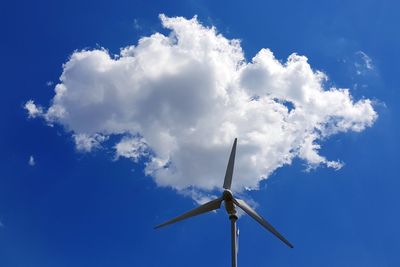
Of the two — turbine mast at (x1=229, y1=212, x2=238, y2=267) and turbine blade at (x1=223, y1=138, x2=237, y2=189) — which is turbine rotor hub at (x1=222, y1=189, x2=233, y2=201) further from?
turbine mast at (x1=229, y1=212, x2=238, y2=267)

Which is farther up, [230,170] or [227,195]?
[230,170]

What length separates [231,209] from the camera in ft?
223

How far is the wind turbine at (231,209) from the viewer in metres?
66.4

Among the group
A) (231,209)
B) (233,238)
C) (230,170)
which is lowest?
(233,238)

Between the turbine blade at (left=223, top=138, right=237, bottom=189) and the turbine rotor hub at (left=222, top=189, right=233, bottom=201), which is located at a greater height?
the turbine blade at (left=223, top=138, right=237, bottom=189)

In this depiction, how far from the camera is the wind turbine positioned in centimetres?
6644

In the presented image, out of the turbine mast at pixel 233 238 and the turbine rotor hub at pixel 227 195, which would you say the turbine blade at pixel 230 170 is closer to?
the turbine rotor hub at pixel 227 195

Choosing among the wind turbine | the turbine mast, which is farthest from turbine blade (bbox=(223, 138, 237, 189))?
the turbine mast

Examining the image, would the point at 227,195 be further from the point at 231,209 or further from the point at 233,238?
the point at 233,238

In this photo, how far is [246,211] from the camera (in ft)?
230

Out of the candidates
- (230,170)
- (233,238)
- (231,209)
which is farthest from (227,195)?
(230,170)

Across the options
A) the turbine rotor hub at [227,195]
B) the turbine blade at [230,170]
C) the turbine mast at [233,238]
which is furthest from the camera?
the turbine blade at [230,170]

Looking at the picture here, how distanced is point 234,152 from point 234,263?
57.5 ft

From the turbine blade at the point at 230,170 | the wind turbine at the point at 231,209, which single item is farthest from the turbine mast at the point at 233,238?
the turbine blade at the point at 230,170
